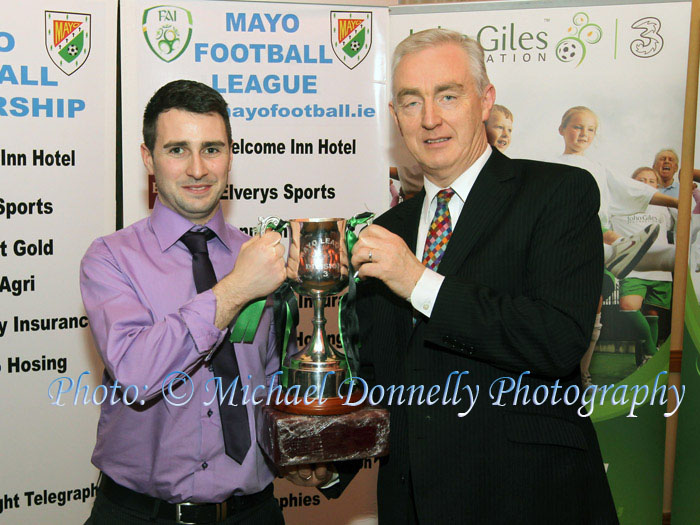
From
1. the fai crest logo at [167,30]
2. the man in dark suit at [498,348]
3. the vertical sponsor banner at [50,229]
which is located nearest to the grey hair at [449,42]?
Result: the man in dark suit at [498,348]

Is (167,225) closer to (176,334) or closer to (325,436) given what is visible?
(176,334)

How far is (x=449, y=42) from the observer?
2.37m

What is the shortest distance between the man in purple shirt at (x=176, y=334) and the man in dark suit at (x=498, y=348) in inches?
16.9

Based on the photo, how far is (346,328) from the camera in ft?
7.35

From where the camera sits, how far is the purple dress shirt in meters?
2.05

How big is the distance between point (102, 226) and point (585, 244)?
7.27 ft

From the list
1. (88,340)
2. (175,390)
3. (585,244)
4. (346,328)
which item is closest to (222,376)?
(175,390)

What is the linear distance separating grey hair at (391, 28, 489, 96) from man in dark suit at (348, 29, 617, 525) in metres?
0.04

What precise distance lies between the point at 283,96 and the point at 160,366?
1.88 metres

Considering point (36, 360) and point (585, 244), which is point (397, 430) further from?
point (36, 360)

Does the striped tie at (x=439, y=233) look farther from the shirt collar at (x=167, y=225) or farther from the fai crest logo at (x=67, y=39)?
the fai crest logo at (x=67, y=39)

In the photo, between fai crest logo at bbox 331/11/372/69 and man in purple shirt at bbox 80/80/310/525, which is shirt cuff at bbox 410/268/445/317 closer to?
man in purple shirt at bbox 80/80/310/525

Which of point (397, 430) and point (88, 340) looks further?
point (88, 340)

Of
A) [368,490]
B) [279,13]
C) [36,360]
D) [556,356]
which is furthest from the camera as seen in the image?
[368,490]
